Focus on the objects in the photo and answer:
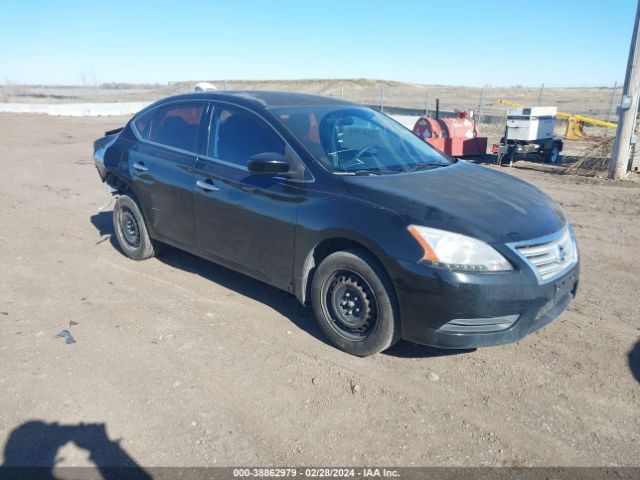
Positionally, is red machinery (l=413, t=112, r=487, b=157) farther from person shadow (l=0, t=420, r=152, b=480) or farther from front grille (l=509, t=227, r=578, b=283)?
person shadow (l=0, t=420, r=152, b=480)

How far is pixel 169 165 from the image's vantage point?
17.0 feet

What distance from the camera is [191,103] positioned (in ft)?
17.0

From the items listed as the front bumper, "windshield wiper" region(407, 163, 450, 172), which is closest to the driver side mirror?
"windshield wiper" region(407, 163, 450, 172)

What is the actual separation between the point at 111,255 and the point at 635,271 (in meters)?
5.73

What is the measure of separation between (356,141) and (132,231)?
2.88 metres

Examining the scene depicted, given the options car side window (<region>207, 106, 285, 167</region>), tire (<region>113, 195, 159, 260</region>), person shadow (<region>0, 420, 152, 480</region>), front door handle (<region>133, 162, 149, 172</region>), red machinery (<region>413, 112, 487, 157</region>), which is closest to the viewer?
person shadow (<region>0, 420, 152, 480</region>)

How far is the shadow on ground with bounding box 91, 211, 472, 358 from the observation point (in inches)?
161

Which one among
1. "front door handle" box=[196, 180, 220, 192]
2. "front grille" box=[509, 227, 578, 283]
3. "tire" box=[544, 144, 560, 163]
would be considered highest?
"front door handle" box=[196, 180, 220, 192]

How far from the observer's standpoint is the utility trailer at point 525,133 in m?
13.4

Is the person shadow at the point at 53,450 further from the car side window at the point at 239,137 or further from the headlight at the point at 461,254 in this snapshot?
the car side window at the point at 239,137

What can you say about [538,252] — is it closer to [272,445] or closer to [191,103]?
[272,445]

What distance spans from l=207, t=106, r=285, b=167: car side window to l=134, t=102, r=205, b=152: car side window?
0.29 m

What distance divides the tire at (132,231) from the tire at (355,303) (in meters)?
2.52

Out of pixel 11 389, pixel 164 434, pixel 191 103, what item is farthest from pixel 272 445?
pixel 191 103
